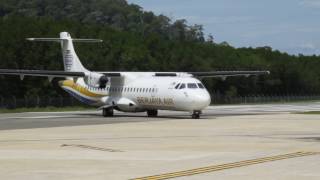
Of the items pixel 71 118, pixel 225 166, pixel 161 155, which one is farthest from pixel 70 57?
pixel 225 166

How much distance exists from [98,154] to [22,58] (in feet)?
218

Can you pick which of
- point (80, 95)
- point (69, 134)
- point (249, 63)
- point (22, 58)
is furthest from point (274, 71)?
point (69, 134)

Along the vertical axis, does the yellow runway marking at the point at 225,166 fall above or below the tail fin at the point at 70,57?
below

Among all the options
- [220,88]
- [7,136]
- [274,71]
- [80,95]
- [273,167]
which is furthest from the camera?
[274,71]

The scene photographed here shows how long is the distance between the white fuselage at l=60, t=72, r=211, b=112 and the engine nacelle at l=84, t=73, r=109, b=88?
1.03ft

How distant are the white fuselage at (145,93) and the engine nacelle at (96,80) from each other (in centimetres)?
31

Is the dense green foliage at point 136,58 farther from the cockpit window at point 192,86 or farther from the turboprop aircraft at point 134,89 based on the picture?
the cockpit window at point 192,86

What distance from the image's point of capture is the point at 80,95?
1964 inches

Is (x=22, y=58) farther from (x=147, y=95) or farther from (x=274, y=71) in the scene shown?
(x=274, y=71)

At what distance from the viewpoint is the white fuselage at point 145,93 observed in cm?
4031

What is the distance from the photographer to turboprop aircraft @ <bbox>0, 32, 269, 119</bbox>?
40.6 meters

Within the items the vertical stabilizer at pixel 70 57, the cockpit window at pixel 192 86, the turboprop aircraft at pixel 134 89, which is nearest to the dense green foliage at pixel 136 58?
the vertical stabilizer at pixel 70 57

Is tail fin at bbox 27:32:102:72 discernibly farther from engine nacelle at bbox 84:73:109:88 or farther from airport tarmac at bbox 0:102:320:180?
airport tarmac at bbox 0:102:320:180

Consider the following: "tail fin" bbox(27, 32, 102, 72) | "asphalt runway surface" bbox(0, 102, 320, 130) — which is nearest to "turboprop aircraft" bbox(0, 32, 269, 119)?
"tail fin" bbox(27, 32, 102, 72)
